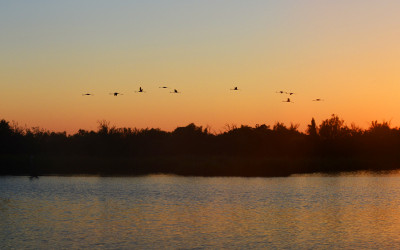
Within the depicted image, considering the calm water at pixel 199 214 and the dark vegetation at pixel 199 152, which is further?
the dark vegetation at pixel 199 152

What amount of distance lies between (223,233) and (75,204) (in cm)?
1369

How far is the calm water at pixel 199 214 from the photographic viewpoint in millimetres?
22922

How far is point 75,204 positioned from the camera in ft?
114

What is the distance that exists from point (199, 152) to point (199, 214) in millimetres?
52070

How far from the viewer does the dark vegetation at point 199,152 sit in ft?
212

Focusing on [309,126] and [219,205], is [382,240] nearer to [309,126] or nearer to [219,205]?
[219,205]

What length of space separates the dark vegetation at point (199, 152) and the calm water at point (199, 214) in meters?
13.7

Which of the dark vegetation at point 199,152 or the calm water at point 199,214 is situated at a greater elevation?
the dark vegetation at point 199,152

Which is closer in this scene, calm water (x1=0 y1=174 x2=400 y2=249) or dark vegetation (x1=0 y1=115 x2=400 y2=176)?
calm water (x1=0 y1=174 x2=400 y2=249)

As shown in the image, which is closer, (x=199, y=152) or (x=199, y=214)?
(x=199, y=214)

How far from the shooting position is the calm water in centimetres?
2292

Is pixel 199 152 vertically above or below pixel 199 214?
above

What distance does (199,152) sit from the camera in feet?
271

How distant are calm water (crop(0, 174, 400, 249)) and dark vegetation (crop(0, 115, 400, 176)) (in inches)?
539
